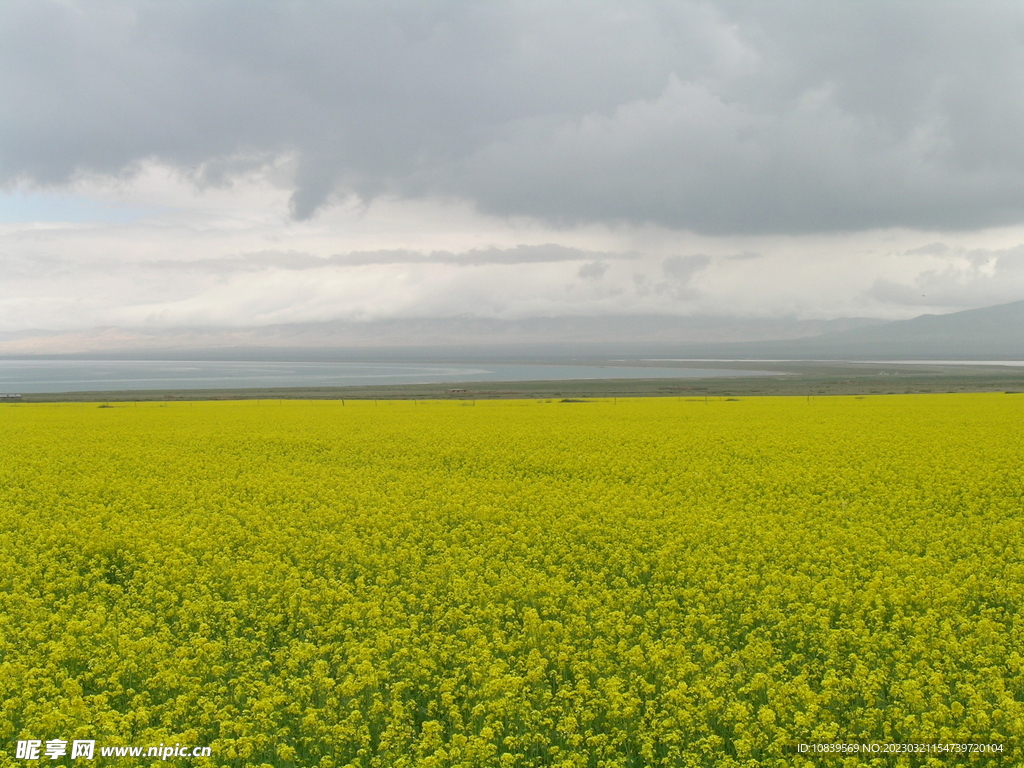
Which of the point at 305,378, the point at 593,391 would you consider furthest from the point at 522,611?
the point at 305,378

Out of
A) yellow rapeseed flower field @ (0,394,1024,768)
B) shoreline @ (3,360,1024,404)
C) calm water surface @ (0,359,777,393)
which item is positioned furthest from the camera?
calm water surface @ (0,359,777,393)

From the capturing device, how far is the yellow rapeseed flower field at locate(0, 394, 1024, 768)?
Answer: 5.97 meters

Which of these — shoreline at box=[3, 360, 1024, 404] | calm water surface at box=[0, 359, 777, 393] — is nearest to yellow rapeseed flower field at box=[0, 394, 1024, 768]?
shoreline at box=[3, 360, 1024, 404]

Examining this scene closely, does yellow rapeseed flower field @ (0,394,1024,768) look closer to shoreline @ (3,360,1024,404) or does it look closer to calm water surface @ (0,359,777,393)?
shoreline @ (3,360,1024,404)

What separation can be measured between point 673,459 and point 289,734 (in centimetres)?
1392

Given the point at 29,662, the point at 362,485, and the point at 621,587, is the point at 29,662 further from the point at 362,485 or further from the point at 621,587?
the point at 362,485

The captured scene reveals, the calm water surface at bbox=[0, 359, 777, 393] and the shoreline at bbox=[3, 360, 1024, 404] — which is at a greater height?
the calm water surface at bbox=[0, 359, 777, 393]

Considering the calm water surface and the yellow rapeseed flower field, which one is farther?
the calm water surface

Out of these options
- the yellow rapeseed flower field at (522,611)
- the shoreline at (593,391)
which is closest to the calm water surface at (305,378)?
the shoreline at (593,391)

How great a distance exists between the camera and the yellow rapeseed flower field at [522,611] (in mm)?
5973

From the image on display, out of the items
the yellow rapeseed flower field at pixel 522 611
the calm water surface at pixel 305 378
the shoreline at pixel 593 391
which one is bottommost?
the yellow rapeseed flower field at pixel 522 611

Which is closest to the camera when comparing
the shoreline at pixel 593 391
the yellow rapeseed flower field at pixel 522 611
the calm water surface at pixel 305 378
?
the yellow rapeseed flower field at pixel 522 611

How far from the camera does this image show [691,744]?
5750 mm

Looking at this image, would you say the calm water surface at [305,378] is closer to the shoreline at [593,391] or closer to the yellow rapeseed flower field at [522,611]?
the shoreline at [593,391]
